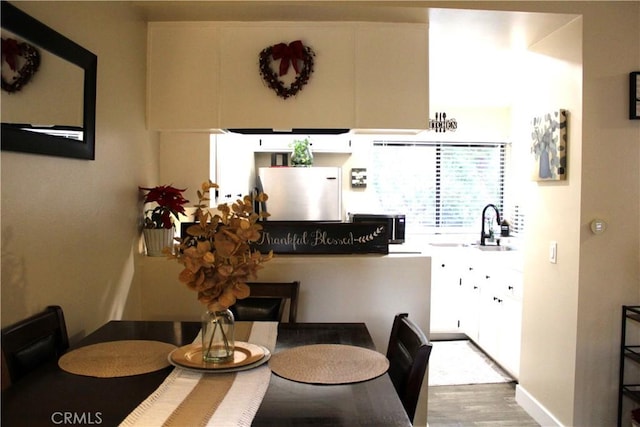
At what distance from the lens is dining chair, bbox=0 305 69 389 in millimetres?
1641

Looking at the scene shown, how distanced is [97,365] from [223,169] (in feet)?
7.07

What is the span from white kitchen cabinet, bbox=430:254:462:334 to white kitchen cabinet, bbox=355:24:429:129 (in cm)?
226

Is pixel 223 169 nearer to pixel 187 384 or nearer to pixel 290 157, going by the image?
pixel 290 157

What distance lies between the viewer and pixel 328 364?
1738 millimetres

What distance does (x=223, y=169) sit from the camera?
369 centimetres

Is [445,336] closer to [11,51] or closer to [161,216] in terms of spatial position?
[161,216]

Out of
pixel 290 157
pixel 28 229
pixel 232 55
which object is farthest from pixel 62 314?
pixel 290 157

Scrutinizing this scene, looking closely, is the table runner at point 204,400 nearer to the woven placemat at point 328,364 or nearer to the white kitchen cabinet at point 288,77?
the woven placemat at point 328,364

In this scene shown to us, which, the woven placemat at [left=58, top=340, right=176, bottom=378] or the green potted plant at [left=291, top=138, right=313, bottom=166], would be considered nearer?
the woven placemat at [left=58, top=340, right=176, bottom=378]

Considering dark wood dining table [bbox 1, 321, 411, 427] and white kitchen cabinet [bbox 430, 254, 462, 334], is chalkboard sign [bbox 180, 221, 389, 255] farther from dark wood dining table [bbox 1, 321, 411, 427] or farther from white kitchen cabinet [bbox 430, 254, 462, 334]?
white kitchen cabinet [bbox 430, 254, 462, 334]

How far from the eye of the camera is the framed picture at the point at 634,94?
2771 mm

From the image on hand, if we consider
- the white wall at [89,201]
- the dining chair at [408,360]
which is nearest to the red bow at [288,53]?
the white wall at [89,201]

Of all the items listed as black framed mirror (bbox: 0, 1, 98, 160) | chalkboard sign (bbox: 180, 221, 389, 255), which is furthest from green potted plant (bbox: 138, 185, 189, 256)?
black framed mirror (bbox: 0, 1, 98, 160)

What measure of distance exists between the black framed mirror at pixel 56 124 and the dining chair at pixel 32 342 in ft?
1.93
